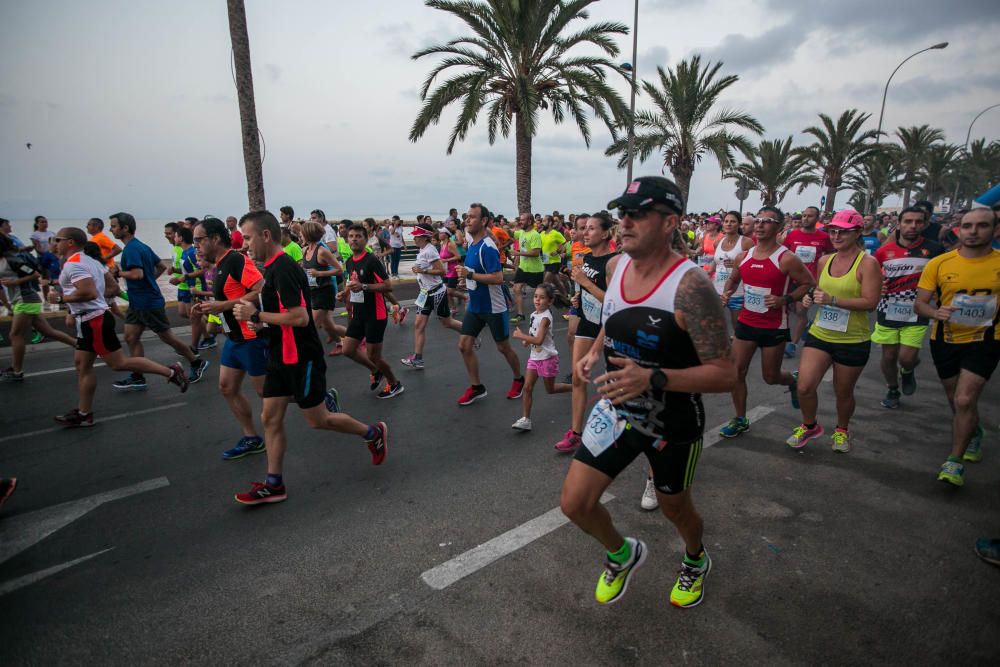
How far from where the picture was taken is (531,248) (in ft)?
37.0

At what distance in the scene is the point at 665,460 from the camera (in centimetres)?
244

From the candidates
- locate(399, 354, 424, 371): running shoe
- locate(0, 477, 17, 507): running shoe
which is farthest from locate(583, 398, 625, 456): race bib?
locate(399, 354, 424, 371): running shoe

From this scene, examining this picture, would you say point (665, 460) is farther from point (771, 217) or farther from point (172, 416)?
point (172, 416)

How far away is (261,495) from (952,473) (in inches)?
200

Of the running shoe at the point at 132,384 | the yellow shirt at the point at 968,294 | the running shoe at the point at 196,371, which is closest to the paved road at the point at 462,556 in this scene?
the yellow shirt at the point at 968,294

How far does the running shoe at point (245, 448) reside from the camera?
15.1 ft

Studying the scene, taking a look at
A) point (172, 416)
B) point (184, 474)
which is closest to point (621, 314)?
point (184, 474)

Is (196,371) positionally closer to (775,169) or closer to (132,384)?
(132,384)

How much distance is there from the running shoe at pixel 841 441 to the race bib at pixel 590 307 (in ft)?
7.63

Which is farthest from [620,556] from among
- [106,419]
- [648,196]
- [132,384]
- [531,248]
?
[531,248]

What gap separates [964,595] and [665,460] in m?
1.89

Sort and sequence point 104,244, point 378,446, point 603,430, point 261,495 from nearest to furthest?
1. point 603,430
2. point 261,495
3. point 378,446
4. point 104,244

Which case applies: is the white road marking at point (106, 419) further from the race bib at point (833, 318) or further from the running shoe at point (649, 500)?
the race bib at point (833, 318)

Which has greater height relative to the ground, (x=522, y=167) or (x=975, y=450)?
(x=522, y=167)
